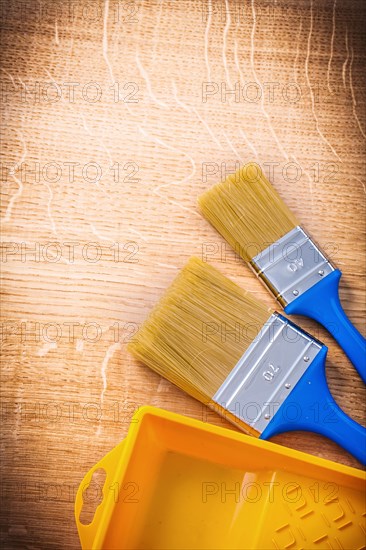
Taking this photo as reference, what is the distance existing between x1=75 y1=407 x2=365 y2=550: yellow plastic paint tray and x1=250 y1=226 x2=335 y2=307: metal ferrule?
0.28 m

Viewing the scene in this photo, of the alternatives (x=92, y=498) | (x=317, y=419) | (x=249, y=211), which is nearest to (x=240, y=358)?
(x=317, y=419)

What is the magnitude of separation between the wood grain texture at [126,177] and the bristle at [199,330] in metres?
0.06

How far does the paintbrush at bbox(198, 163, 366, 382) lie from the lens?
1087mm

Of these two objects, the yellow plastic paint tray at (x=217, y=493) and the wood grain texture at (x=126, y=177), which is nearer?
the yellow plastic paint tray at (x=217, y=493)

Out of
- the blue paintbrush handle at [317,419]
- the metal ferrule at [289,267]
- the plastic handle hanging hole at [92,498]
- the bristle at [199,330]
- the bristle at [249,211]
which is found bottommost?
the plastic handle hanging hole at [92,498]

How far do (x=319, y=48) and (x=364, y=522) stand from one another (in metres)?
0.92

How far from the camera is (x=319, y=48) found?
1203mm

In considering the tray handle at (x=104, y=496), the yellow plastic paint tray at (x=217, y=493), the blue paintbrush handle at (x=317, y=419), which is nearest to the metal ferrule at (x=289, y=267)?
the blue paintbrush handle at (x=317, y=419)

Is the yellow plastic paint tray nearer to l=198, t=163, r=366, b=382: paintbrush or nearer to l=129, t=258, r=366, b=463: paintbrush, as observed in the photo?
l=129, t=258, r=366, b=463: paintbrush

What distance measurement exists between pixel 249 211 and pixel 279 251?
0.10 m

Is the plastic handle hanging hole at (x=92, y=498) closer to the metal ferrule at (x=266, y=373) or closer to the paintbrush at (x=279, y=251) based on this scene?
the metal ferrule at (x=266, y=373)

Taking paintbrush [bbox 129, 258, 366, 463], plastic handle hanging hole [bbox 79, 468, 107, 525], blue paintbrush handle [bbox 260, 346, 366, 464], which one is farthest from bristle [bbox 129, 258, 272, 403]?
plastic handle hanging hole [bbox 79, 468, 107, 525]

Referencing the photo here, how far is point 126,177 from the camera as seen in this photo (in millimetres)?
1162

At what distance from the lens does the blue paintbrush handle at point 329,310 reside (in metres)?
1.08
